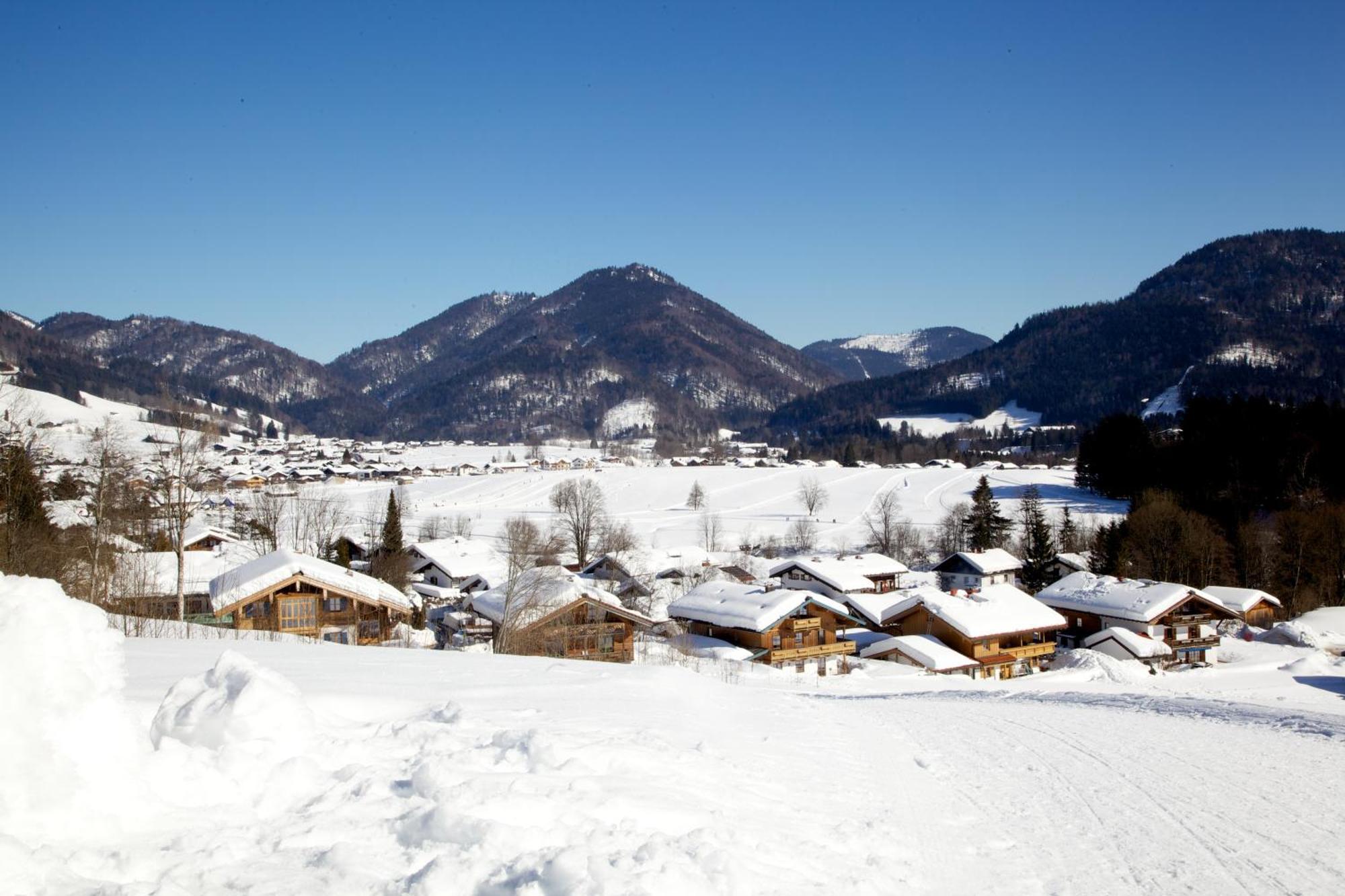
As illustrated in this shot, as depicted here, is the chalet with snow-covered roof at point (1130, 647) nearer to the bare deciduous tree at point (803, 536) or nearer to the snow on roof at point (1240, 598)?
the snow on roof at point (1240, 598)

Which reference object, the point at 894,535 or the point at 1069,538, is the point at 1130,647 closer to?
the point at 1069,538

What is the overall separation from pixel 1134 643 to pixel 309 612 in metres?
31.4

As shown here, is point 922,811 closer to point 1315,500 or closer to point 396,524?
point 396,524

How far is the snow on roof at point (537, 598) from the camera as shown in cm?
2178

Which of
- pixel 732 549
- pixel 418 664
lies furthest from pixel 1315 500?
pixel 418 664

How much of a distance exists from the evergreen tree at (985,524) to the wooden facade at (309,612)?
46.5 metres

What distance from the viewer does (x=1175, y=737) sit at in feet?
35.4

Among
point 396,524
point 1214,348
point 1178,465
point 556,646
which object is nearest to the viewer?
point 556,646

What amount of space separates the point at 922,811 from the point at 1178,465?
6778cm

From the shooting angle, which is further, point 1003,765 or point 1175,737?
point 1175,737

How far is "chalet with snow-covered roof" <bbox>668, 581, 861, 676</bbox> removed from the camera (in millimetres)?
30253

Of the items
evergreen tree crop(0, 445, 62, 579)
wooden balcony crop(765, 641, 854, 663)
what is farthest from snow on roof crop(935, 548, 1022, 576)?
evergreen tree crop(0, 445, 62, 579)

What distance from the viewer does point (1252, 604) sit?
124 ft

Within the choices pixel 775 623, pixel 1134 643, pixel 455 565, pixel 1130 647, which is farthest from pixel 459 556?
pixel 1134 643
